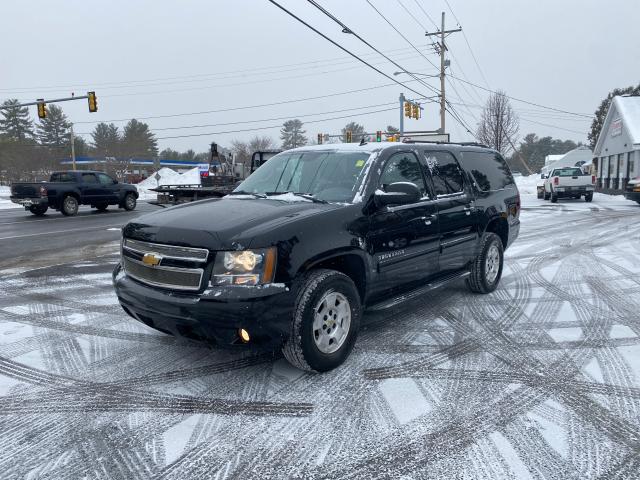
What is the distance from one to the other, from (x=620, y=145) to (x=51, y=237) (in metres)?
34.6

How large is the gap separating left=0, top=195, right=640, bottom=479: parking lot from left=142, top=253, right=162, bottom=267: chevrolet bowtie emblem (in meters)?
0.87

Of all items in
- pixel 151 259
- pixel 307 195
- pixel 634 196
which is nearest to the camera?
pixel 151 259

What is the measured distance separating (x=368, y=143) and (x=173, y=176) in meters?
57.9

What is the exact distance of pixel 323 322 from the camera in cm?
377

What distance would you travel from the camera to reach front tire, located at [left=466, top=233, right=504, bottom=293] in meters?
6.04

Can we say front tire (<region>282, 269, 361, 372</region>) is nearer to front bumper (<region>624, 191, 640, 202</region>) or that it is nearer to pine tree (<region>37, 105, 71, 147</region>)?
front bumper (<region>624, 191, 640, 202</region>)

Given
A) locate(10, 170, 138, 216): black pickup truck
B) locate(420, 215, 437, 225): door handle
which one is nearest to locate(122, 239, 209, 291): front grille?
locate(420, 215, 437, 225): door handle

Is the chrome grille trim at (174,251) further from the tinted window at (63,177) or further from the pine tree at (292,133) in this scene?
the pine tree at (292,133)

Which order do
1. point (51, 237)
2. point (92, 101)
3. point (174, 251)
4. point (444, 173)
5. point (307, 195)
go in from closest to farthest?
point (174, 251) < point (307, 195) < point (444, 173) < point (51, 237) < point (92, 101)

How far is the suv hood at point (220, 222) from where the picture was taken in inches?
135

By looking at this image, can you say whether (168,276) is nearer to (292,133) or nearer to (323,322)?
(323,322)

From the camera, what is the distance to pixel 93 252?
9.95 meters

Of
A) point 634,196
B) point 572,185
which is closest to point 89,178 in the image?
point 634,196

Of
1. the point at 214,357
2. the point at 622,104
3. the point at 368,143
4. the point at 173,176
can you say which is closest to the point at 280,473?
the point at 214,357
